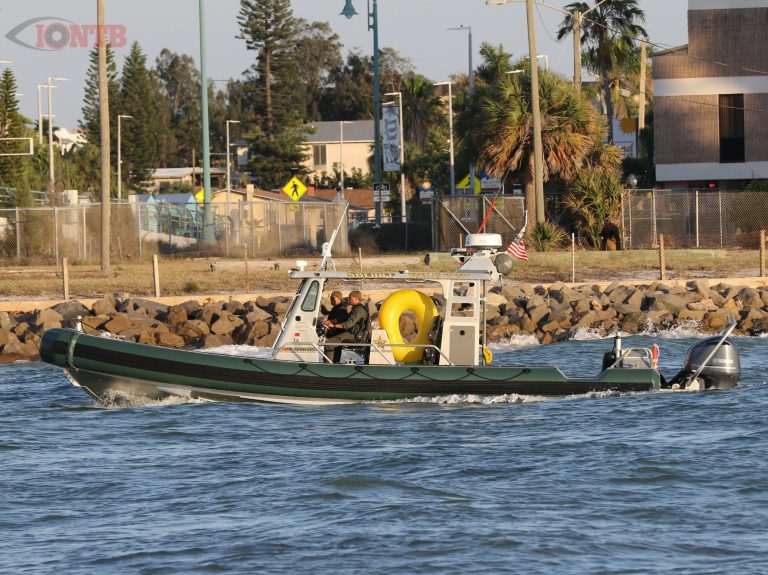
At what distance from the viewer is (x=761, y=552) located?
11.4m

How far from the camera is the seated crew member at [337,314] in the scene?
17.9m

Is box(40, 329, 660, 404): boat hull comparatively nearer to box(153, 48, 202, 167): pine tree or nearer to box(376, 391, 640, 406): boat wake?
box(376, 391, 640, 406): boat wake

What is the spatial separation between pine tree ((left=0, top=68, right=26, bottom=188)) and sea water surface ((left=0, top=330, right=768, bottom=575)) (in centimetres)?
4051

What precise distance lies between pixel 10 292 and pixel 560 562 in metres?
23.0

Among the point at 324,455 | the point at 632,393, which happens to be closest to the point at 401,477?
the point at 324,455

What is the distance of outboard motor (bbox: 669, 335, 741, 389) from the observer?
18469mm

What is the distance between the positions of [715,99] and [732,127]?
1099 millimetres

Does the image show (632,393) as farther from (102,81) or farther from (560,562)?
(102,81)

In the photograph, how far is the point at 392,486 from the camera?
45.8 ft

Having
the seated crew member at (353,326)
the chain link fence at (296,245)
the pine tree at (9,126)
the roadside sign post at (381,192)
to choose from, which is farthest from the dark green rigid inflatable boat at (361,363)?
the pine tree at (9,126)

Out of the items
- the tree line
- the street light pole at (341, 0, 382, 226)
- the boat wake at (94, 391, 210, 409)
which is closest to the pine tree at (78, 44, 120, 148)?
the tree line

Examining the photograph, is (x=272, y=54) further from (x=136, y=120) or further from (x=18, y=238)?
(x=18, y=238)

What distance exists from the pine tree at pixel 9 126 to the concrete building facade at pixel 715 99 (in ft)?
86.8

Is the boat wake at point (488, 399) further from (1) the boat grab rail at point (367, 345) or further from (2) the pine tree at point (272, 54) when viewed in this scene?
(2) the pine tree at point (272, 54)
